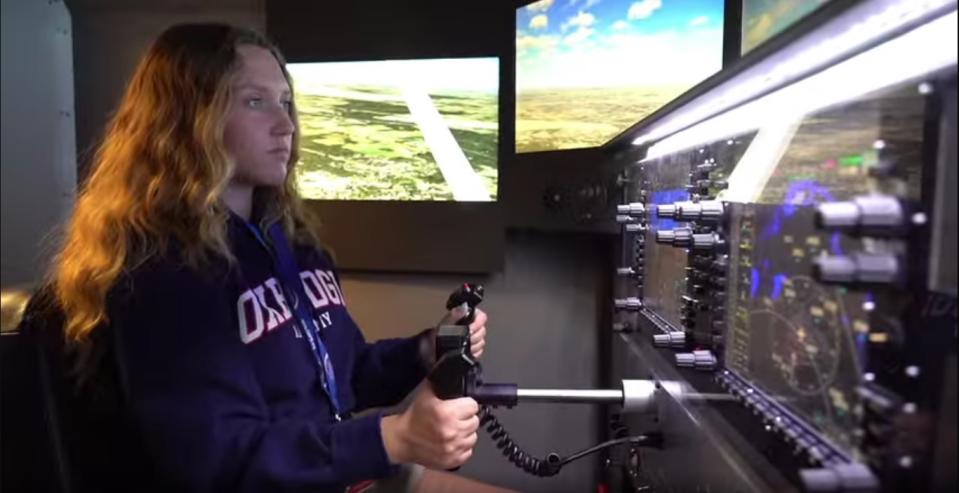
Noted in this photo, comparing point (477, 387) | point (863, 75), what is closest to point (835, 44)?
point (863, 75)

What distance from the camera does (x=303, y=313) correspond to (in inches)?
47.8

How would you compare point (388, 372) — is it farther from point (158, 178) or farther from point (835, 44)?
point (835, 44)

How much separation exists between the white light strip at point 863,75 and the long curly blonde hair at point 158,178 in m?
0.77

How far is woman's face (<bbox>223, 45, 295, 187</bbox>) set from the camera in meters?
1.17

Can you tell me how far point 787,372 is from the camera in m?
0.67

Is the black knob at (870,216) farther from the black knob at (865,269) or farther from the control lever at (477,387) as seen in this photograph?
the control lever at (477,387)

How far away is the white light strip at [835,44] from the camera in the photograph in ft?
1.63

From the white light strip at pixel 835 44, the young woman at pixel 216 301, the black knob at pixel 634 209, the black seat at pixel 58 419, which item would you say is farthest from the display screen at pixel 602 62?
the black seat at pixel 58 419

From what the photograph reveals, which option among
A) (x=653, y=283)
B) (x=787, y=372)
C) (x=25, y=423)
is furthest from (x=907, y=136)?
(x=25, y=423)

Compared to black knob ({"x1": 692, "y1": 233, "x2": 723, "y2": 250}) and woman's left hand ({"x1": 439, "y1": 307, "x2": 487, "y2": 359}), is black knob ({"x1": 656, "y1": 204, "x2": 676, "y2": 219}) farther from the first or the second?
woman's left hand ({"x1": 439, "y1": 307, "x2": 487, "y2": 359})

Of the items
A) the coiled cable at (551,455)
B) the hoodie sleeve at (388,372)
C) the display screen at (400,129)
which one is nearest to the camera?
the coiled cable at (551,455)

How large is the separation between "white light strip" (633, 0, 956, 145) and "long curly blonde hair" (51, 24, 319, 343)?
75cm

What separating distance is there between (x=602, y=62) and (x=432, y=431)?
1.67 metres

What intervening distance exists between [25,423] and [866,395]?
107cm
